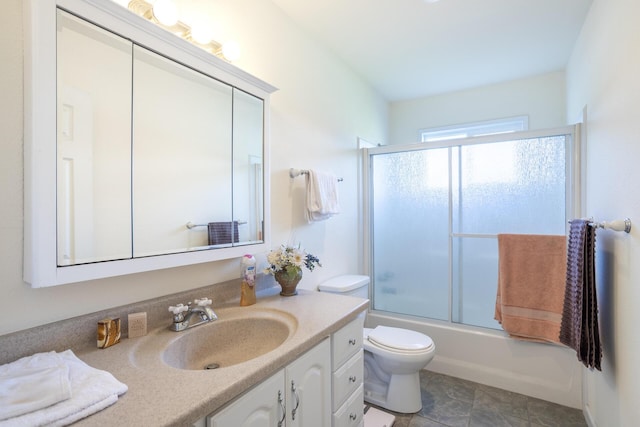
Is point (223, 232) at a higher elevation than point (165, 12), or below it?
below

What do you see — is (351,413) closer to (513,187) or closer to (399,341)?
(399,341)

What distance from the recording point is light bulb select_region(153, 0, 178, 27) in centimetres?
117

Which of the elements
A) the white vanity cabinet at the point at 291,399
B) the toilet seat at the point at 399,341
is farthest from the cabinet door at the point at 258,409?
the toilet seat at the point at 399,341

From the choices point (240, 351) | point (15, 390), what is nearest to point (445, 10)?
point (240, 351)

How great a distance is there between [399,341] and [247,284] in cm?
110

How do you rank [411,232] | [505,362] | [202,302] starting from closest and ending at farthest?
[202,302], [505,362], [411,232]

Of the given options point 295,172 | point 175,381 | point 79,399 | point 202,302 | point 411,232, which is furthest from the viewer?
point 411,232

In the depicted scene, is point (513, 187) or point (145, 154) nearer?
point (145, 154)

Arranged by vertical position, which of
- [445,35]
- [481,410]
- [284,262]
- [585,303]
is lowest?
[481,410]

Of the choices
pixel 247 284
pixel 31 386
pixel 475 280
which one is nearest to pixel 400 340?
pixel 475 280

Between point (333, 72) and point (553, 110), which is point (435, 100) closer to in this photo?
point (553, 110)

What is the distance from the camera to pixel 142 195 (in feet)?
3.88

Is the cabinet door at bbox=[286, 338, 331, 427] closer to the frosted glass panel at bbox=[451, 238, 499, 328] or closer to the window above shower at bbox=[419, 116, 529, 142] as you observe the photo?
the frosted glass panel at bbox=[451, 238, 499, 328]

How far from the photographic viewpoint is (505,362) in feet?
7.38
